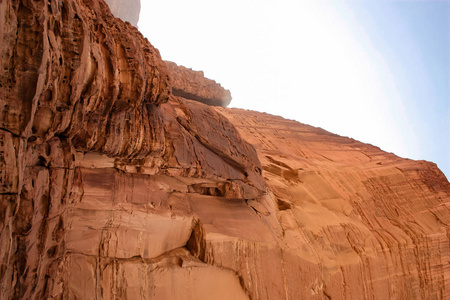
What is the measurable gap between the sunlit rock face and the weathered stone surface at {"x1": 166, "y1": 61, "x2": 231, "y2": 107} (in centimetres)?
1388

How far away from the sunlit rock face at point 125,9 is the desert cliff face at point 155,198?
21074 millimetres

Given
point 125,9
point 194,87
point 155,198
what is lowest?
point 155,198

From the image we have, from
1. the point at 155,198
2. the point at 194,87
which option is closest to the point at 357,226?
the point at 155,198

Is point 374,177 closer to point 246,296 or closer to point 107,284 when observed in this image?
point 246,296

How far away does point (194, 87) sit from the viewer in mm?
14312

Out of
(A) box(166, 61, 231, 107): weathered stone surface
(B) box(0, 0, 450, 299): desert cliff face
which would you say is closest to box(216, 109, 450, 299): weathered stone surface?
(B) box(0, 0, 450, 299): desert cliff face

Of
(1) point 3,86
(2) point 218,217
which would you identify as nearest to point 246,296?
(2) point 218,217

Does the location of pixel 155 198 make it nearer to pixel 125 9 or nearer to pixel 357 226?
pixel 357 226

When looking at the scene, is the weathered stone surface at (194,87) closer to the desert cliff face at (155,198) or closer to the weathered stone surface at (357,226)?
the weathered stone surface at (357,226)

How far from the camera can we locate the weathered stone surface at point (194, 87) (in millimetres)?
13477

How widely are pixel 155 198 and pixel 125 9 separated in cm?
2668

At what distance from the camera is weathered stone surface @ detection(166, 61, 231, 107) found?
44.2 feet

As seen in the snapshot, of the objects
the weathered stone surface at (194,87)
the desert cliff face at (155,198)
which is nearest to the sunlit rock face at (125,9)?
the weathered stone surface at (194,87)

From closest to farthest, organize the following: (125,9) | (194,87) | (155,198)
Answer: (155,198) < (194,87) < (125,9)
